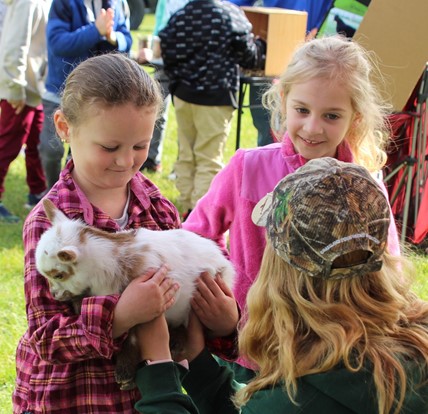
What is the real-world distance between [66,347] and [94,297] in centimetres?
13

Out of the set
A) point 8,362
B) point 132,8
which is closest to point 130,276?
point 8,362

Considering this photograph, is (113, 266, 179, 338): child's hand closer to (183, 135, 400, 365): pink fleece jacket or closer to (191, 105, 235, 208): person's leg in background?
(183, 135, 400, 365): pink fleece jacket

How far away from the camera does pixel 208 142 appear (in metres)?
6.06

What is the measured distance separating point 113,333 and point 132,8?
8997 mm

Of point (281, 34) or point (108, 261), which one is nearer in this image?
point (108, 261)

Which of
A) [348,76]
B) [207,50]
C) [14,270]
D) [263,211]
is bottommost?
[14,270]

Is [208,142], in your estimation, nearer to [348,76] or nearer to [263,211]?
[348,76]

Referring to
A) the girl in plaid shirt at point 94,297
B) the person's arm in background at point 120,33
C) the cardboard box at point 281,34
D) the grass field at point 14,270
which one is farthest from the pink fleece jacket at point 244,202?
the cardboard box at point 281,34

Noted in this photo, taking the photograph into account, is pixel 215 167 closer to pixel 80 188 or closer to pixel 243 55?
pixel 243 55

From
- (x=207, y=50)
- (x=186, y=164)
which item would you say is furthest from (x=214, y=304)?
(x=186, y=164)

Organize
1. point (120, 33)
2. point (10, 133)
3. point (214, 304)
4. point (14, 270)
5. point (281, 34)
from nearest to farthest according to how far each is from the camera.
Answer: point (214, 304), point (14, 270), point (120, 33), point (10, 133), point (281, 34)

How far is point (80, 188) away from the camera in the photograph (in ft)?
6.24

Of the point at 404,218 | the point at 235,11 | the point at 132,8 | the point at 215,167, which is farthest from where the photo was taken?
the point at 132,8

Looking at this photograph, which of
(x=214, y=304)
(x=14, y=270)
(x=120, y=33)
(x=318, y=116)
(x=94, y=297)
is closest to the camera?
(x=94, y=297)
